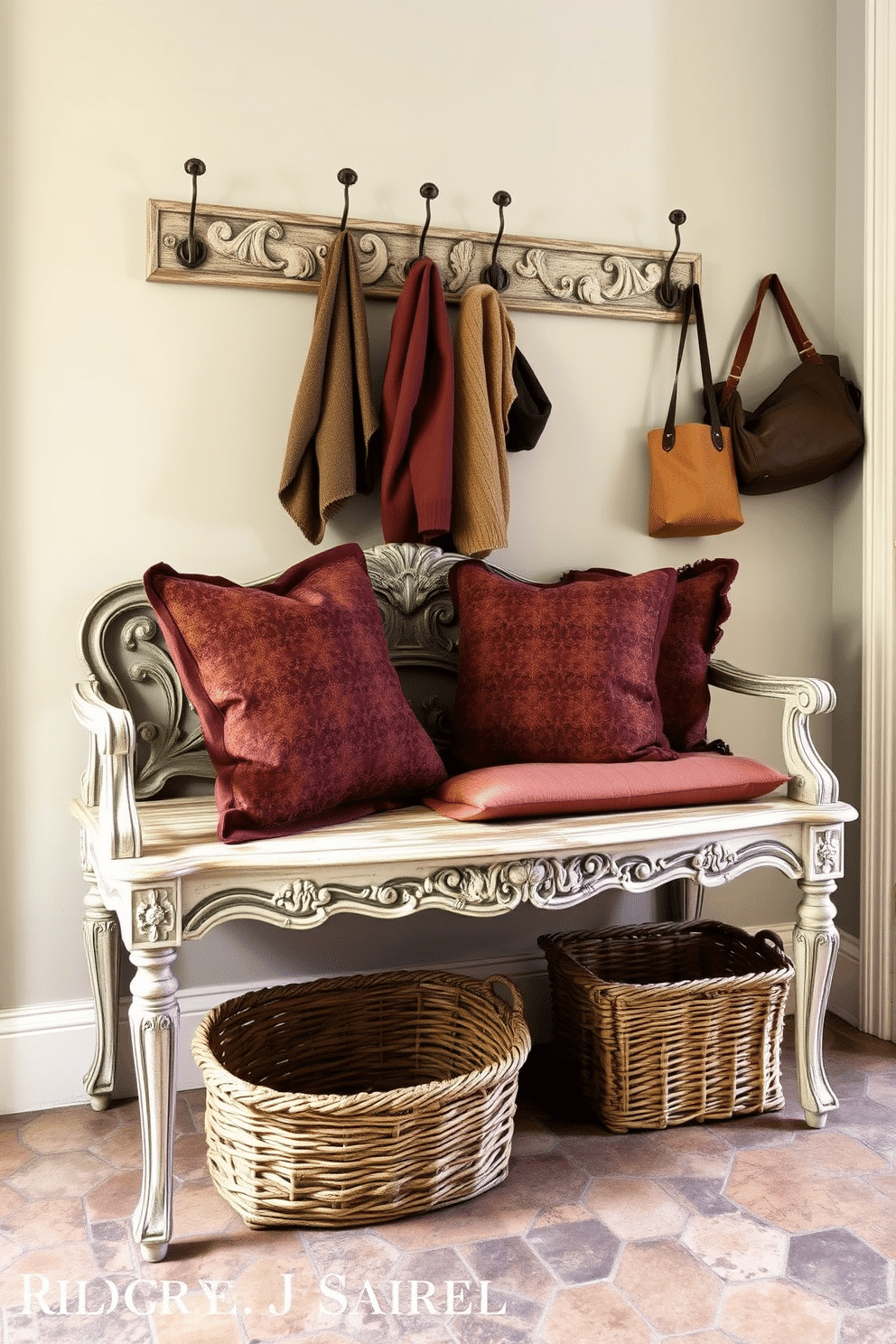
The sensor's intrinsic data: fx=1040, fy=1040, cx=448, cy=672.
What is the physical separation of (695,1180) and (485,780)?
758 mm

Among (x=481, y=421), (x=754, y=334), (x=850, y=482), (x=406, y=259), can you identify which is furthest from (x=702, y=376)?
(x=406, y=259)

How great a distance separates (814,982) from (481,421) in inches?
50.5

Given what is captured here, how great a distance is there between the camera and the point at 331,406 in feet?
6.95

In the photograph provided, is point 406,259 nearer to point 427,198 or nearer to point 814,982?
point 427,198

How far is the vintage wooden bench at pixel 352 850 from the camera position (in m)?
1.54

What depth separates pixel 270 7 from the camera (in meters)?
2.21

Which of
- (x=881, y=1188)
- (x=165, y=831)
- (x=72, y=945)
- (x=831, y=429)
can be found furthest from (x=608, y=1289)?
(x=831, y=429)

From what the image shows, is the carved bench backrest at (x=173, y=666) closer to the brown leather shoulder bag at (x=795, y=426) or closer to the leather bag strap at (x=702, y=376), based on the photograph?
the leather bag strap at (x=702, y=376)

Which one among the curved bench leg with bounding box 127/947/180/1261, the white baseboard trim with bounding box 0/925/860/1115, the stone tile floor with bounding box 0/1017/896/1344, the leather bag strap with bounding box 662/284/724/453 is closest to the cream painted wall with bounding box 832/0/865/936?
the leather bag strap with bounding box 662/284/724/453

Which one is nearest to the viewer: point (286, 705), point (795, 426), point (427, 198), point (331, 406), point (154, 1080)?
point (154, 1080)

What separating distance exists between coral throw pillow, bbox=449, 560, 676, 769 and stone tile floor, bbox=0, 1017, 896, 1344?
0.73m

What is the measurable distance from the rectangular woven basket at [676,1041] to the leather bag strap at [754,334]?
1271 mm

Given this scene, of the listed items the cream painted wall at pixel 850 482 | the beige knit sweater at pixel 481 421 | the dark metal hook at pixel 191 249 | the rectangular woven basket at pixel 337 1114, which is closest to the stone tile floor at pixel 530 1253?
the rectangular woven basket at pixel 337 1114

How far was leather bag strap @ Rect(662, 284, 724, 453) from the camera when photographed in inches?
94.5
